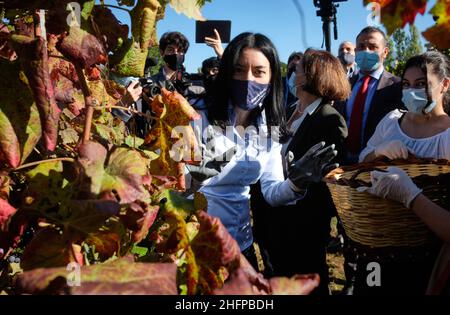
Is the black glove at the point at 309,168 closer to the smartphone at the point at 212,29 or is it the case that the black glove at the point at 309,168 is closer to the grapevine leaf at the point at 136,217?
the grapevine leaf at the point at 136,217

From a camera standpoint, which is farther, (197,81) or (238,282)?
(197,81)

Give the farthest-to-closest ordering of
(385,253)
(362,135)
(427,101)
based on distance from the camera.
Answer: (362,135) → (427,101) → (385,253)

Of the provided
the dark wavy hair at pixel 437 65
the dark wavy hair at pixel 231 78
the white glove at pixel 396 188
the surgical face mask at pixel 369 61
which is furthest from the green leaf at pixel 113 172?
the surgical face mask at pixel 369 61

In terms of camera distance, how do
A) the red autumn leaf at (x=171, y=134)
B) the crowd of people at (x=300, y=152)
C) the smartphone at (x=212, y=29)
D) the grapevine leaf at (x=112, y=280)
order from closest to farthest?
the grapevine leaf at (x=112, y=280) → the red autumn leaf at (x=171, y=134) → the crowd of people at (x=300, y=152) → the smartphone at (x=212, y=29)

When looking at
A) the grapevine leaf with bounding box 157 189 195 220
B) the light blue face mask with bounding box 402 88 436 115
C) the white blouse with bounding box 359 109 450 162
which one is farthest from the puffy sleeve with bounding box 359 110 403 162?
the grapevine leaf with bounding box 157 189 195 220

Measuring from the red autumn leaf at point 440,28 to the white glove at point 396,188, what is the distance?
3.15ft

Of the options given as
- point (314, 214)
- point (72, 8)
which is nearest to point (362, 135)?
point (314, 214)

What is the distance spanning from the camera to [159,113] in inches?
33.6

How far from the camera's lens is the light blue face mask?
211 cm

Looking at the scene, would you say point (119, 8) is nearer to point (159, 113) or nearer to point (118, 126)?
point (159, 113)

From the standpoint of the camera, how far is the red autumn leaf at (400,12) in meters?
0.52
